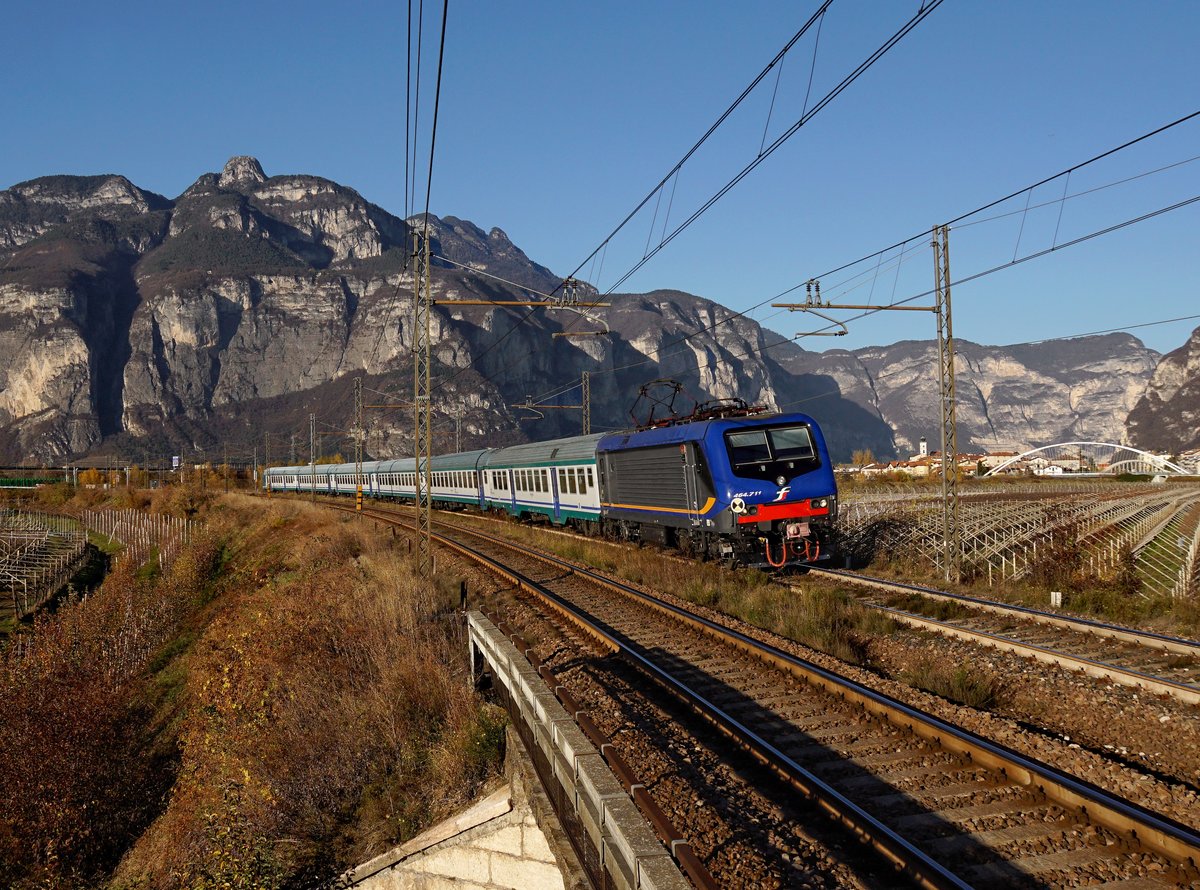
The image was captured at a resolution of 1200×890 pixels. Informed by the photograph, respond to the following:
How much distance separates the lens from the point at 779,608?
1496 cm

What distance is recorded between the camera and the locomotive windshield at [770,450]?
62.0 feet

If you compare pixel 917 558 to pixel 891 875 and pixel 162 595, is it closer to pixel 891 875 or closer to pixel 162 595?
pixel 891 875

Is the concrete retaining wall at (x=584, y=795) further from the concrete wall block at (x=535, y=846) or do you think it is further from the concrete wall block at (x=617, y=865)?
Answer: the concrete wall block at (x=535, y=846)

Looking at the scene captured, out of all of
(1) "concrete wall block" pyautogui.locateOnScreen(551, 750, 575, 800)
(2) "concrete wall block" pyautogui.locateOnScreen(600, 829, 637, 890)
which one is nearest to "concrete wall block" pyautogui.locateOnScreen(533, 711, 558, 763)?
(1) "concrete wall block" pyautogui.locateOnScreen(551, 750, 575, 800)

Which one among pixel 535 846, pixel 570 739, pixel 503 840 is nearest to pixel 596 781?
pixel 570 739

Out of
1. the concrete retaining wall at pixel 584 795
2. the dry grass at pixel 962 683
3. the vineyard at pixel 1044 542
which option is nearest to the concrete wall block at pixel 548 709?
the concrete retaining wall at pixel 584 795

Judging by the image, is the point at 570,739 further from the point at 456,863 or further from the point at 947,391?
the point at 947,391

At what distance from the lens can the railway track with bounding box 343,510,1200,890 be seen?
5961 mm

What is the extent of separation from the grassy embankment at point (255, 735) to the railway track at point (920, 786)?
3.05 meters

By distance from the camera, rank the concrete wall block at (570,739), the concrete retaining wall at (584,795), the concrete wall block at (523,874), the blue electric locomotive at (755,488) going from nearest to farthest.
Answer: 1. the concrete retaining wall at (584,795)
2. the concrete wall block at (570,739)
3. the concrete wall block at (523,874)
4. the blue electric locomotive at (755,488)

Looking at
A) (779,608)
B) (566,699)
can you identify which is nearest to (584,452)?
(779,608)

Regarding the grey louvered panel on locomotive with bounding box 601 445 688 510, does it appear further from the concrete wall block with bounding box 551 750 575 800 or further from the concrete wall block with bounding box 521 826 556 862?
the concrete wall block with bounding box 551 750 575 800

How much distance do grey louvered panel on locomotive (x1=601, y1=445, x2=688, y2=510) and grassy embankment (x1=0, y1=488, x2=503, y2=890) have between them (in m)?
5.41

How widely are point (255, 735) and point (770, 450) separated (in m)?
11.0
